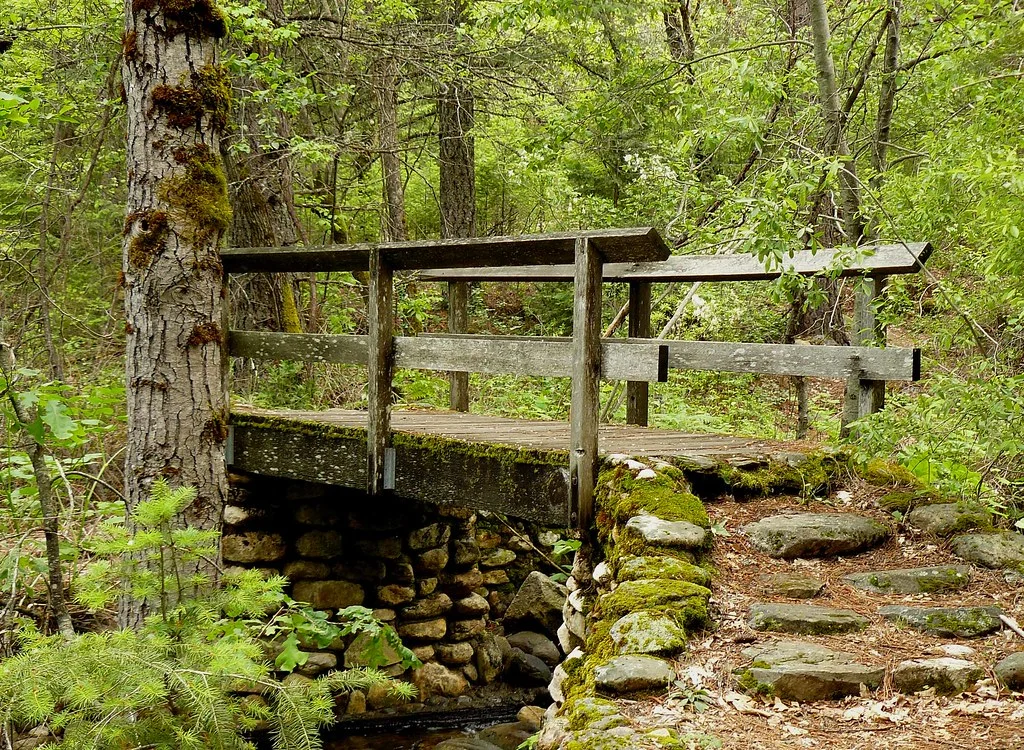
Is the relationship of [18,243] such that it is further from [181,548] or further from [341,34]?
[181,548]

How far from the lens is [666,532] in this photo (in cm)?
404

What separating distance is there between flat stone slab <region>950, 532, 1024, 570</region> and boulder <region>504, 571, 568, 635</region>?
4.95 meters

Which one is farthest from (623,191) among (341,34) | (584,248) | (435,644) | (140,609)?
(140,609)

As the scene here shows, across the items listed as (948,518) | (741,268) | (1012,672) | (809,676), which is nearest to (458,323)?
(741,268)

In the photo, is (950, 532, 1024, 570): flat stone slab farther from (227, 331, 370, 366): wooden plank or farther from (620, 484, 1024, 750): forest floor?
(227, 331, 370, 366): wooden plank

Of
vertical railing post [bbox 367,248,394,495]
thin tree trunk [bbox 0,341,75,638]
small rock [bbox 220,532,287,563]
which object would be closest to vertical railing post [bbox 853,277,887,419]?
vertical railing post [bbox 367,248,394,495]

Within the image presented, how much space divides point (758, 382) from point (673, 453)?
9445 millimetres

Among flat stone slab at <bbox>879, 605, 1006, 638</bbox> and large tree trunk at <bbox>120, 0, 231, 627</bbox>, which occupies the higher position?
large tree trunk at <bbox>120, 0, 231, 627</bbox>

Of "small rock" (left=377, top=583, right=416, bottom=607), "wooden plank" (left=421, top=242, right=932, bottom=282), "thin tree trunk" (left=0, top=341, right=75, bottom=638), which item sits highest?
"wooden plank" (left=421, top=242, right=932, bottom=282)

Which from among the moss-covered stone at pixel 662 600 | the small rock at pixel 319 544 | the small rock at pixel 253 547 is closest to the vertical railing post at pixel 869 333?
the moss-covered stone at pixel 662 600

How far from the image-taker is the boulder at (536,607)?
872cm

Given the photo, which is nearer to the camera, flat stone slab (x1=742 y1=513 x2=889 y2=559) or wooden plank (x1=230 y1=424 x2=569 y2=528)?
flat stone slab (x1=742 y1=513 x2=889 y2=559)

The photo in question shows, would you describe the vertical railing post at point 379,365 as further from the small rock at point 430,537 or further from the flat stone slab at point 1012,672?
the flat stone slab at point 1012,672

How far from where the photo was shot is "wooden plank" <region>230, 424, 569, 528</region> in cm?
500
